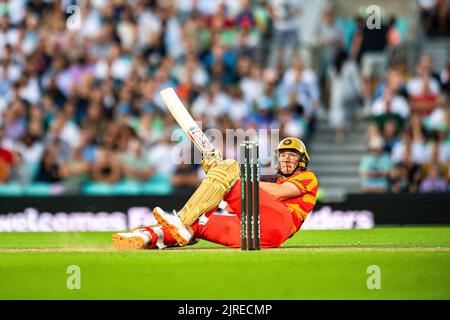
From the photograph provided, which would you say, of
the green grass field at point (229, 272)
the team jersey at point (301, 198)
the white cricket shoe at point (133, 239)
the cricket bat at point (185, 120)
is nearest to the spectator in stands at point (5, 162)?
the green grass field at point (229, 272)

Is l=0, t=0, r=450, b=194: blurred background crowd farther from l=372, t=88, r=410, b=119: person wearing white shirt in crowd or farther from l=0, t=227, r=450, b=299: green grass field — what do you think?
l=0, t=227, r=450, b=299: green grass field

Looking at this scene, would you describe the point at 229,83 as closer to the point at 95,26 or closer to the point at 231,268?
the point at 95,26

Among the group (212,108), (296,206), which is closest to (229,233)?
(296,206)

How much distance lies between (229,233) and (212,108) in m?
7.93

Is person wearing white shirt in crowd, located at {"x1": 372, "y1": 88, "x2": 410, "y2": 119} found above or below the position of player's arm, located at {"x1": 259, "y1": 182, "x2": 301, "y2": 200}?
above

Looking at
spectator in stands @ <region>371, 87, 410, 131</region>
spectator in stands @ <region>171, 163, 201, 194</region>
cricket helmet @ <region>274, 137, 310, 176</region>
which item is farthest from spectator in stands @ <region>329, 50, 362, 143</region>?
cricket helmet @ <region>274, 137, 310, 176</region>

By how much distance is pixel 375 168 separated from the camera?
18016 mm

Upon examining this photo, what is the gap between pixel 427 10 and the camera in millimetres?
20703

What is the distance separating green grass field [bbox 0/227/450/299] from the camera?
892 cm

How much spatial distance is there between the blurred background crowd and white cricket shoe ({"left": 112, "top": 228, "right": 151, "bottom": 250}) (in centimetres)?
657

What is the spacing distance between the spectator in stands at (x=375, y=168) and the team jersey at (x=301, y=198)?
641 centimetres

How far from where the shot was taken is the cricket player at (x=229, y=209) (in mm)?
10758

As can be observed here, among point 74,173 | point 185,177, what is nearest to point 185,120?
point 185,177

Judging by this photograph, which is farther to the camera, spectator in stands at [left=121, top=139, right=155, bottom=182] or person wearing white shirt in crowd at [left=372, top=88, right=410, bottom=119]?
person wearing white shirt in crowd at [left=372, top=88, right=410, bottom=119]
